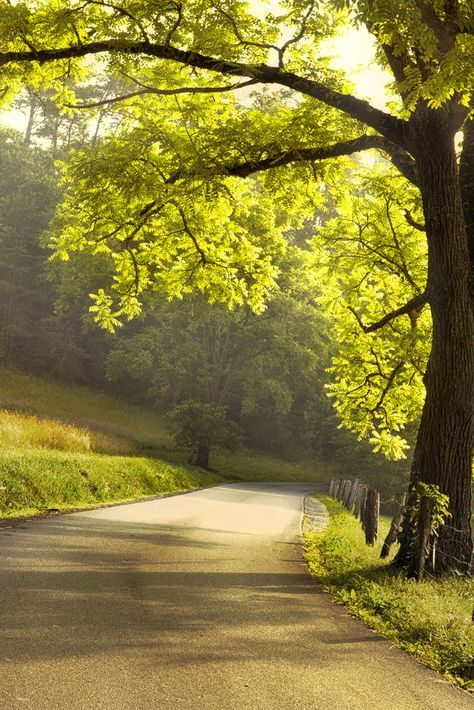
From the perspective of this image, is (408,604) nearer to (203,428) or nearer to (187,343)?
(203,428)

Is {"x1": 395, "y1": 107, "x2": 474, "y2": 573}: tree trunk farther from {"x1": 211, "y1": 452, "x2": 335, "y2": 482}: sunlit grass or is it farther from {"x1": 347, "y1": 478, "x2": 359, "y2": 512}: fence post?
{"x1": 211, "y1": 452, "x2": 335, "y2": 482}: sunlit grass

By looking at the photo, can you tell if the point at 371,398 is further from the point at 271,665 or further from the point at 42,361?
the point at 42,361

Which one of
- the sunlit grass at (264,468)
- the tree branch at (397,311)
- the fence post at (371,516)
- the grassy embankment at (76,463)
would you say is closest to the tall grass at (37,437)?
the grassy embankment at (76,463)

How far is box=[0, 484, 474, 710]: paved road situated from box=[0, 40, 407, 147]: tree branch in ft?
22.9

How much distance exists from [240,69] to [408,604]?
7867mm

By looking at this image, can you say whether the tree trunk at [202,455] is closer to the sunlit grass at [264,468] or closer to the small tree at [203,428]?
the small tree at [203,428]

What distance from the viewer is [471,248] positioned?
11.4 m

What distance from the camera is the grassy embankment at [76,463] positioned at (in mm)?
13000

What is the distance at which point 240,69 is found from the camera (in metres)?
10.3

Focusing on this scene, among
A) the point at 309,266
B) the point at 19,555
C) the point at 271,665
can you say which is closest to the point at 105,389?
the point at 309,266

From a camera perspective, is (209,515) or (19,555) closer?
(19,555)

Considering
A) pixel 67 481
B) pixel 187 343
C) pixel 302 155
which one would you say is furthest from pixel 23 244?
pixel 302 155

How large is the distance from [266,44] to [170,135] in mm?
2355

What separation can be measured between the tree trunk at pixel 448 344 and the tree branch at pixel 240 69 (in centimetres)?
57
